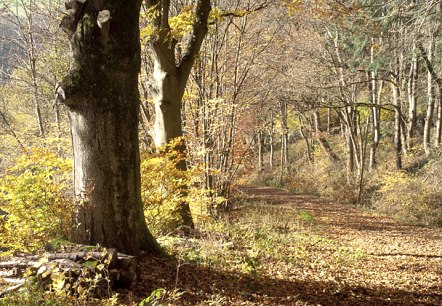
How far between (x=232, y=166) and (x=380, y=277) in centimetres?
679

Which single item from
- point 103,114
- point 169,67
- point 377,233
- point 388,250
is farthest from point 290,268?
point 377,233

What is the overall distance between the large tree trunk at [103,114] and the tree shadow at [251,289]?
569 mm

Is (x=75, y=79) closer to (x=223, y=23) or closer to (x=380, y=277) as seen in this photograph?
(x=380, y=277)

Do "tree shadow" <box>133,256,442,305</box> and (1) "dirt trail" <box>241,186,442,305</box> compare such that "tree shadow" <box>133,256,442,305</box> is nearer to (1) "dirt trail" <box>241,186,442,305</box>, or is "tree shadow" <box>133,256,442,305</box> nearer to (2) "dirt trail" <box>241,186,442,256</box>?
(1) "dirt trail" <box>241,186,442,305</box>

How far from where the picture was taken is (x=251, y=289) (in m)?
5.11

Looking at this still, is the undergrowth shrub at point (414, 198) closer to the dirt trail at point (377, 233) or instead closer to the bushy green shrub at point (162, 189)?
the dirt trail at point (377, 233)

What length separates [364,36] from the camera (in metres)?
16.3

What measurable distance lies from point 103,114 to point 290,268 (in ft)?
13.2

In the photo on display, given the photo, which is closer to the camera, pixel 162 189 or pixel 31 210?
pixel 31 210

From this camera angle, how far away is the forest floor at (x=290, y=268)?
4762 millimetres

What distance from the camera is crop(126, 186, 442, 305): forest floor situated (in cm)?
476

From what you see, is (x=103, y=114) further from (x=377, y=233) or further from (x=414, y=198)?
(x=414, y=198)

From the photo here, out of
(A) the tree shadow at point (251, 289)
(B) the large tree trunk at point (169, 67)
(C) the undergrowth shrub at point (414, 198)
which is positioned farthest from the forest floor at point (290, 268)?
(C) the undergrowth shrub at point (414, 198)

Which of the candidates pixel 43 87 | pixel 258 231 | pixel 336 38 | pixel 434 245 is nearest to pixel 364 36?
pixel 336 38
